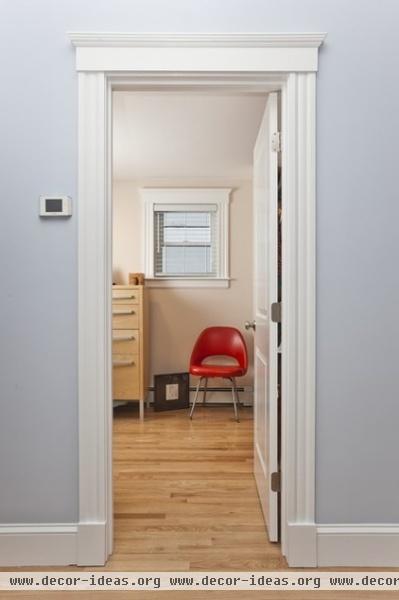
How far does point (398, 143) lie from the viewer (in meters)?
1.78

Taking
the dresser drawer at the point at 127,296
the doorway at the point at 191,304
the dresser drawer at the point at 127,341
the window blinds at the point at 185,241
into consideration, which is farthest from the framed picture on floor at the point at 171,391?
the window blinds at the point at 185,241

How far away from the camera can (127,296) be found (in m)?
4.04

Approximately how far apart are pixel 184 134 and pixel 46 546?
282 cm

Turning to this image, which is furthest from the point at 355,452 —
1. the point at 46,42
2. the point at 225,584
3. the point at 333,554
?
the point at 46,42

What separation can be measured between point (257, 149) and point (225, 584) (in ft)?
6.81

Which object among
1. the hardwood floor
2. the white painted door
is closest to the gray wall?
Answer: the white painted door

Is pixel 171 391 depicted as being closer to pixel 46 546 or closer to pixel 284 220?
pixel 46 546

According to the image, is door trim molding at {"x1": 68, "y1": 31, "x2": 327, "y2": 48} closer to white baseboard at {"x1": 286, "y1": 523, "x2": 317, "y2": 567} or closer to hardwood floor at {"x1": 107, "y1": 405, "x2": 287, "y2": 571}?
white baseboard at {"x1": 286, "y1": 523, "x2": 317, "y2": 567}

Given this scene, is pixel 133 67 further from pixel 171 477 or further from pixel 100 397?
pixel 171 477

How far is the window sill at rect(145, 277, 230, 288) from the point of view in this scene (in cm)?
454

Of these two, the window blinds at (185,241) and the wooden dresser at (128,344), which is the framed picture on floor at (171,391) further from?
the window blinds at (185,241)

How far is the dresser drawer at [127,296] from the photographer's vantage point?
405cm

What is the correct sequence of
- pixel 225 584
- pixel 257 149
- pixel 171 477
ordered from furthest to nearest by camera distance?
pixel 171 477 → pixel 257 149 → pixel 225 584

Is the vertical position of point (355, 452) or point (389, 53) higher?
point (389, 53)
